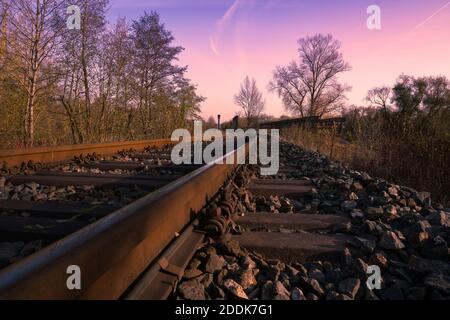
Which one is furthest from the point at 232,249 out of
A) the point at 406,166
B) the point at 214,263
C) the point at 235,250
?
the point at 406,166

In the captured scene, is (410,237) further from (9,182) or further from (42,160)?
(42,160)

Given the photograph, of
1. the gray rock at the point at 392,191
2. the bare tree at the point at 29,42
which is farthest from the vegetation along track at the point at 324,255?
the bare tree at the point at 29,42

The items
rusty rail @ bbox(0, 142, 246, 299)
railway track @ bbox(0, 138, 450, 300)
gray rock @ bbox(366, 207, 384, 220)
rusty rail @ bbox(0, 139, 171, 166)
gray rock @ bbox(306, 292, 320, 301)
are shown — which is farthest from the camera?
rusty rail @ bbox(0, 139, 171, 166)

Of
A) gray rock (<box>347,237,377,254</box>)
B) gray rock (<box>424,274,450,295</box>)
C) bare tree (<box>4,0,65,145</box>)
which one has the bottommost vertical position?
gray rock (<box>424,274,450,295</box>)

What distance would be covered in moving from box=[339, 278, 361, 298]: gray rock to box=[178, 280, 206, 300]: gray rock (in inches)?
23.9

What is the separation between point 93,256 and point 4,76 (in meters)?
10.0

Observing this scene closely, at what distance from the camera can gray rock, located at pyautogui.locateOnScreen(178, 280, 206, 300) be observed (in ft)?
4.46

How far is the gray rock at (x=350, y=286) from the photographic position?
150 cm

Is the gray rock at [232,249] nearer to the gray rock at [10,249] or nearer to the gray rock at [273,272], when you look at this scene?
the gray rock at [273,272]

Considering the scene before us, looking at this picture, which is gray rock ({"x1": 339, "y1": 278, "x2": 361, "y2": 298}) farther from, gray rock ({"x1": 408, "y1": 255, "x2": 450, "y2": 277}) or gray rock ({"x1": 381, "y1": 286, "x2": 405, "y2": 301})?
gray rock ({"x1": 408, "y1": 255, "x2": 450, "y2": 277})

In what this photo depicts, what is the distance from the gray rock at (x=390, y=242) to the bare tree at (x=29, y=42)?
9.21m

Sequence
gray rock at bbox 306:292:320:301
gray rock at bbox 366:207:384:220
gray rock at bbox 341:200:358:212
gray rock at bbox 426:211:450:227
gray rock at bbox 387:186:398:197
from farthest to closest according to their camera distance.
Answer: gray rock at bbox 387:186:398:197, gray rock at bbox 341:200:358:212, gray rock at bbox 366:207:384:220, gray rock at bbox 426:211:450:227, gray rock at bbox 306:292:320:301

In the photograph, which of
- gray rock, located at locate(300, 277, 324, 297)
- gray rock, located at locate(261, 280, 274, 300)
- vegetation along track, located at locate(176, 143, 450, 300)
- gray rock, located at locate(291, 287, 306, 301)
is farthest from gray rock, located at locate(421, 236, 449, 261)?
gray rock, located at locate(261, 280, 274, 300)

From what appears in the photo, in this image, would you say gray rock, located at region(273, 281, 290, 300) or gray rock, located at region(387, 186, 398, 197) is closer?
gray rock, located at region(273, 281, 290, 300)
